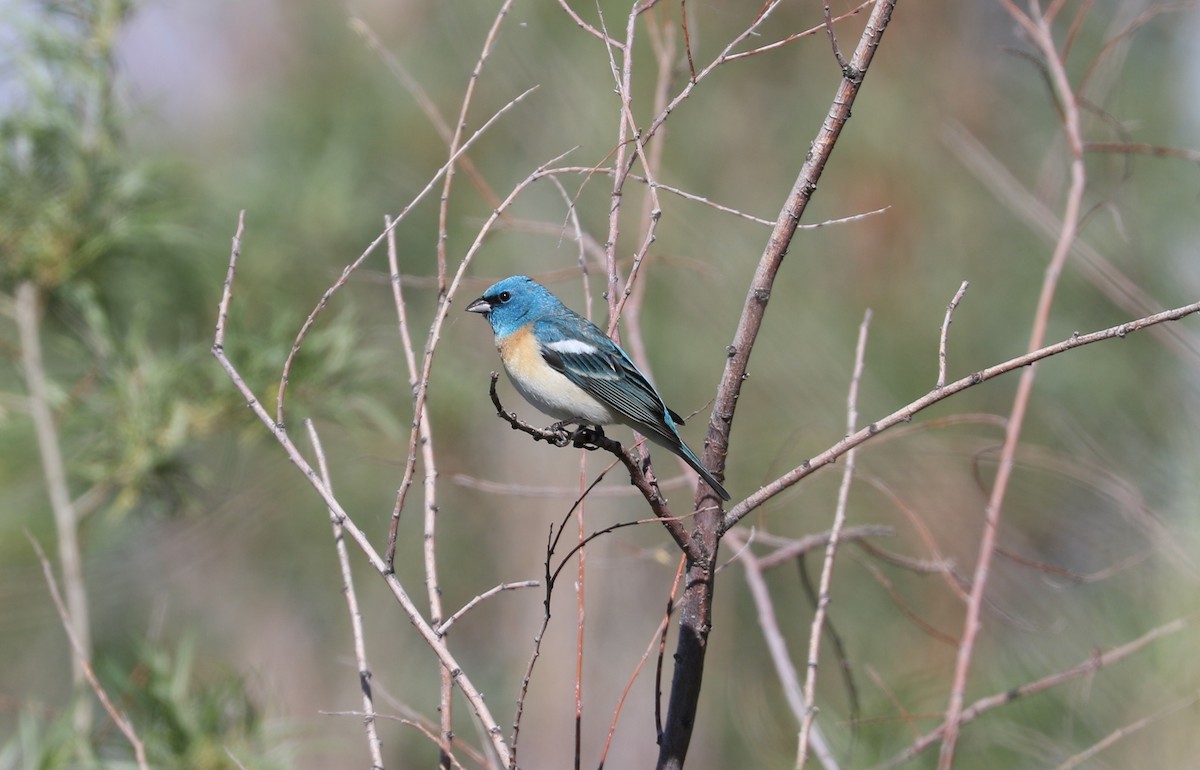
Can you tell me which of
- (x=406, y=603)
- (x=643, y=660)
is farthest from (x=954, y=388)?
(x=406, y=603)

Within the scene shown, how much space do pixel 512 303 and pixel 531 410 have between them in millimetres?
5149

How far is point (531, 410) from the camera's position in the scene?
812 cm

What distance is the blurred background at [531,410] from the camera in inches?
109

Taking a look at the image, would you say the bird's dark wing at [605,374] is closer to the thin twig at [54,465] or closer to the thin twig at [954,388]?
the thin twig at [954,388]

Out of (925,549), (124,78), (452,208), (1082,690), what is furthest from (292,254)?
(1082,690)

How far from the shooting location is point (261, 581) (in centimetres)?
890

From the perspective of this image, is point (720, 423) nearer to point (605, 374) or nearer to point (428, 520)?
point (428, 520)

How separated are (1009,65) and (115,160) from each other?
643 centimetres

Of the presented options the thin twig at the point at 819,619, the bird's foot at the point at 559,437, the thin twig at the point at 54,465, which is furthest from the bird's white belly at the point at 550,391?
the thin twig at the point at 54,465

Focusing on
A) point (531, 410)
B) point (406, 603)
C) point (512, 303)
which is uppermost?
point (531, 410)

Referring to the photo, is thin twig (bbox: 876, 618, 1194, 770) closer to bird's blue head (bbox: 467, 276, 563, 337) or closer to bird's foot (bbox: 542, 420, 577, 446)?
bird's foot (bbox: 542, 420, 577, 446)

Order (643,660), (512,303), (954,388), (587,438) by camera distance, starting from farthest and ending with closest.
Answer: (512,303)
(587,438)
(643,660)
(954,388)

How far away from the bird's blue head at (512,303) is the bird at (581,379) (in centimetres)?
8

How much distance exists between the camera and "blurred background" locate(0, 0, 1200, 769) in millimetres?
2762
